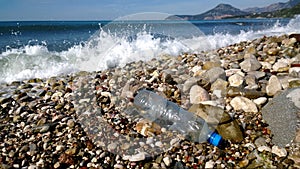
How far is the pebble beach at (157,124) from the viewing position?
7.40 ft

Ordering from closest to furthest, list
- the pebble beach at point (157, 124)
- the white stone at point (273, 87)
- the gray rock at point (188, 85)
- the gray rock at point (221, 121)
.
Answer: the pebble beach at point (157, 124), the gray rock at point (221, 121), the white stone at point (273, 87), the gray rock at point (188, 85)

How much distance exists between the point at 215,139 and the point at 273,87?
110 cm

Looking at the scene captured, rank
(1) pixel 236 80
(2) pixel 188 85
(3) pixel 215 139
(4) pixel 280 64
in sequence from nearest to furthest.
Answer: (3) pixel 215 139 → (1) pixel 236 80 → (2) pixel 188 85 → (4) pixel 280 64

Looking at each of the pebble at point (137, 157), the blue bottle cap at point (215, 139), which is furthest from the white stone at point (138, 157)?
the blue bottle cap at point (215, 139)

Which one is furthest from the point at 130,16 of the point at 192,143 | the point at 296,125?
the point at 296,125

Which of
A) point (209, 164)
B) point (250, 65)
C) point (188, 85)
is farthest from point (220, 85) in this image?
point (209, 164)

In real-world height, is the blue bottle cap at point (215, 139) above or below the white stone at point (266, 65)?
below

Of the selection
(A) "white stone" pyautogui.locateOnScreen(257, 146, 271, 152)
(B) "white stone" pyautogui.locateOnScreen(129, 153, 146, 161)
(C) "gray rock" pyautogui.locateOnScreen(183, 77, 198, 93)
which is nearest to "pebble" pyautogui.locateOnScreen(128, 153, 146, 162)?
(B) "white stone" pyautogui.locateOnScreen(129, 153, 146, 161)

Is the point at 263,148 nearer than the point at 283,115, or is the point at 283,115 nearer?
the point at 263,148

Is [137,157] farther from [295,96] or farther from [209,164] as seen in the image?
[295,96]

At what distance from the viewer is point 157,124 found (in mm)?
2740

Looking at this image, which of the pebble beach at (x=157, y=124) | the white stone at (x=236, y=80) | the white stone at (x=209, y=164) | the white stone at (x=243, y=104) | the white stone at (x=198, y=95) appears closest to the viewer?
the white stone at (x=209, y=164)

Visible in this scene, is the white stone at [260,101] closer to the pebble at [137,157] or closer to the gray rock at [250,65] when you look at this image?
the gray rock at [250,65]

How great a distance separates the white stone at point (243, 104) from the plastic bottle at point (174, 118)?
20.8 inches
